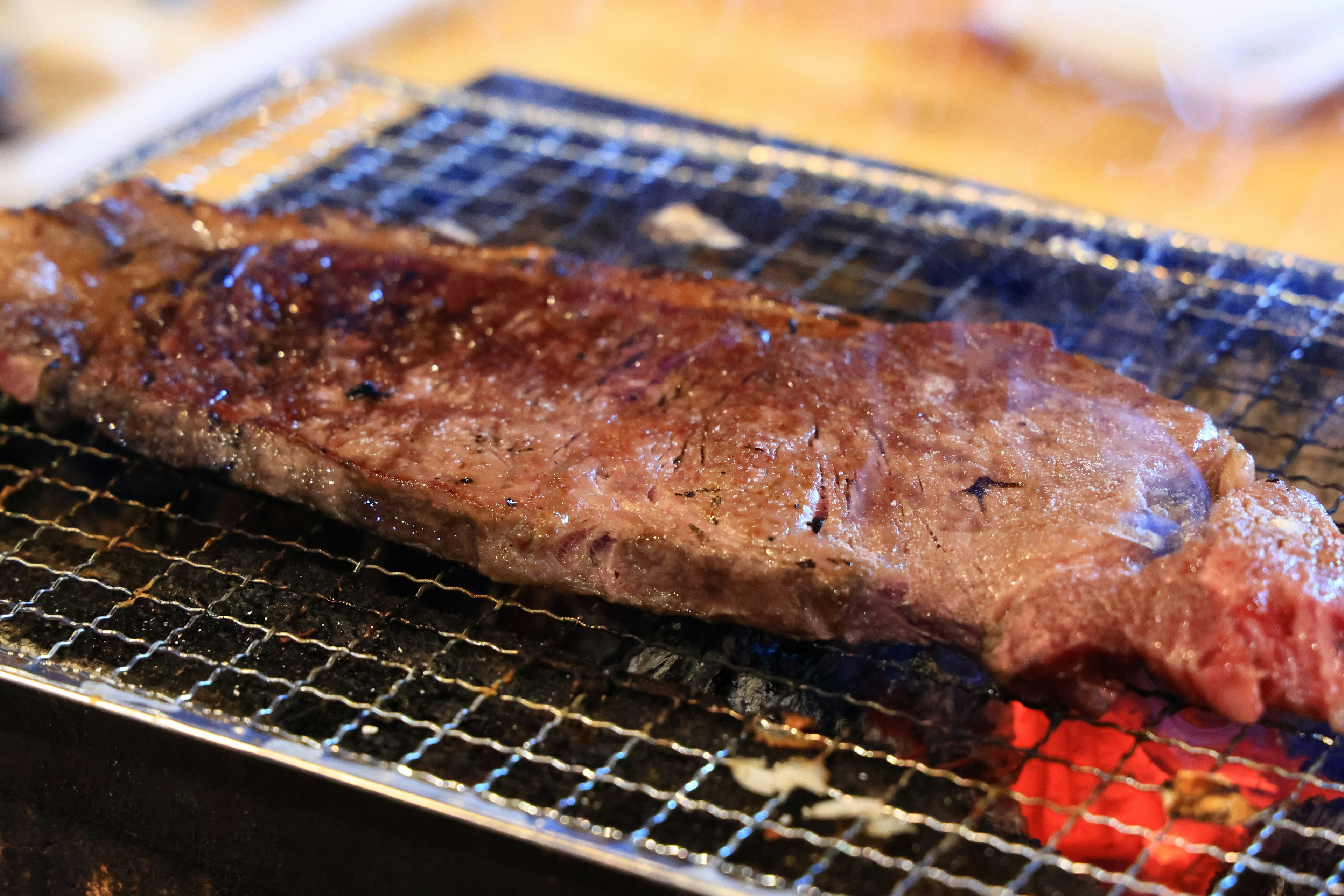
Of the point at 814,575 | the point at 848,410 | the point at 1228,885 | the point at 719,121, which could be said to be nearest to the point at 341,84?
the point at 719,121

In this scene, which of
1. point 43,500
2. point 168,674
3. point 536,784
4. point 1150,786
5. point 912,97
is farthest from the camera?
point 912,97

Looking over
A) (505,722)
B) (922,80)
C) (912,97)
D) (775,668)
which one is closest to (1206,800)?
(775,668)

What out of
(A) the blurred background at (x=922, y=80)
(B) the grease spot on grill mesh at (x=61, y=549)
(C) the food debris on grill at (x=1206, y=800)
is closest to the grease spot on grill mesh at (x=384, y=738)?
(B) the grease spot on grill mesh at (x=61, y=549)

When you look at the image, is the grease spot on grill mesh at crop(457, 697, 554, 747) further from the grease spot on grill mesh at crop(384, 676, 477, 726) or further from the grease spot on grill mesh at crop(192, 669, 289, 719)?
the grease spot on grill mesh at crop(192, 669, 289, 719)

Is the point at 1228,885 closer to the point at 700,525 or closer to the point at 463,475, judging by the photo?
the point at 700,525

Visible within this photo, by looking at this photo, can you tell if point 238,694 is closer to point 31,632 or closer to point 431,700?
point 431,700

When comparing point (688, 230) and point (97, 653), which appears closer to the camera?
point (97, 653)

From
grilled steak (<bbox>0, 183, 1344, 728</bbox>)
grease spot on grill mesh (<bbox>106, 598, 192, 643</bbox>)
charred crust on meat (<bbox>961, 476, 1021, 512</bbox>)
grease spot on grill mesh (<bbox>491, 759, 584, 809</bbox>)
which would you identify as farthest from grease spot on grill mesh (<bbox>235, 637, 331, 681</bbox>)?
charred crust on meat (<bbox>961, 476, 1021, 512</bbox>)
